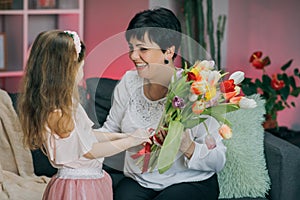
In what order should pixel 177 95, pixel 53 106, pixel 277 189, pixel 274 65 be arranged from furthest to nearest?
pixel 274 65
pixel 277 189
pixel 177 95
pixel 53 106

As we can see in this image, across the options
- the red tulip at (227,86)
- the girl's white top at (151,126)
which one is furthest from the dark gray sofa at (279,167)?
the red tulip at (227,86)

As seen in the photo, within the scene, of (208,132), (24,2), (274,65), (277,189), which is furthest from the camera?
(274,65)

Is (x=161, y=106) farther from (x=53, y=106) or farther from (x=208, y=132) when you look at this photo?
(x=53, y=106)

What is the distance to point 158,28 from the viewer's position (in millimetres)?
2797

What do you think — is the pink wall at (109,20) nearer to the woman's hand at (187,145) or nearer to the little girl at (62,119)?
the woman's hand at (187,145)

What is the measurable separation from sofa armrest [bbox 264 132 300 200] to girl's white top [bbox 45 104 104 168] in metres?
1.05

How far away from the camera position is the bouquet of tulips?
2.56m

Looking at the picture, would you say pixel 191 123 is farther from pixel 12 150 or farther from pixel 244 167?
pixel 12 150

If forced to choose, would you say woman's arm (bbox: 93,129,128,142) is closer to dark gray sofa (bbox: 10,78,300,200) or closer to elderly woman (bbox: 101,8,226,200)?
elderly woman (bbox: 101,8,226,200)

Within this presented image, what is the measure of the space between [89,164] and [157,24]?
0.60 m

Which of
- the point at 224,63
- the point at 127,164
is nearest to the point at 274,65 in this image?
the point at 224,63

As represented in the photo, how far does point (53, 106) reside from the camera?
8.11ft

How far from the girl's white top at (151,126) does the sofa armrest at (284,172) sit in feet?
1.14

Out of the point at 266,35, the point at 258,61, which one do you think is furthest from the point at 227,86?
the point at 266,35
